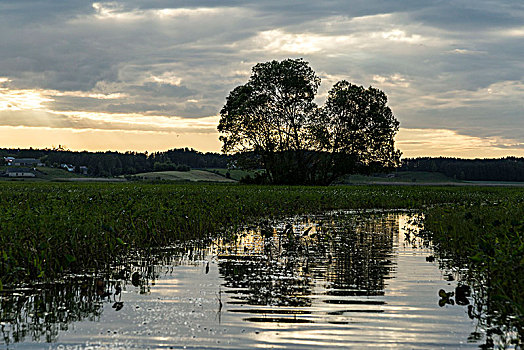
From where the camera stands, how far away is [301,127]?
76.4 metres

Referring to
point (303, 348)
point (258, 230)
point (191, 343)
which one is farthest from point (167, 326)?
point (258, 230)

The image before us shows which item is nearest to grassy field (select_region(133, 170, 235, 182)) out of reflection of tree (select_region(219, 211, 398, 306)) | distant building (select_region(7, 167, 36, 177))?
distant building (select_region(7, 167, 36, 177))

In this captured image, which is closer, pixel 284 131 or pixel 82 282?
pixel 82 282

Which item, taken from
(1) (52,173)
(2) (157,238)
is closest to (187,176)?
(1) (52,173)

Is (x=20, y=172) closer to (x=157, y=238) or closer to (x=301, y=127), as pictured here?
(x=301, y=127)

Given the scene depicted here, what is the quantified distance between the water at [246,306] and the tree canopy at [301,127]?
201 feet

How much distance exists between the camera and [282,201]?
112ft

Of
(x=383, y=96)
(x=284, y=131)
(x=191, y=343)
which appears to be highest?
(x=383, y=96)

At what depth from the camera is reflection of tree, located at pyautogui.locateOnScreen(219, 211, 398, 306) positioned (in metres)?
10.5

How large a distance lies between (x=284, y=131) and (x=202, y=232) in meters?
57.1

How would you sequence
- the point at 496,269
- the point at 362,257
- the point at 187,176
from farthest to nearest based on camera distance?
the point at 187,176
the point at 362,257
the point at 496,269

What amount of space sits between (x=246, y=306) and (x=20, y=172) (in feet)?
578

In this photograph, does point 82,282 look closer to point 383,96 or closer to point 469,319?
point 469,319

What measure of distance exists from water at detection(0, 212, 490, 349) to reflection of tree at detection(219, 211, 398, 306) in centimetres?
4
